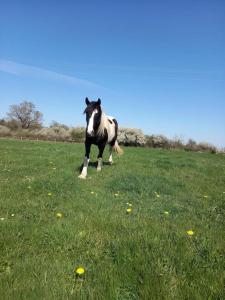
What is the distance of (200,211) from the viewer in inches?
261

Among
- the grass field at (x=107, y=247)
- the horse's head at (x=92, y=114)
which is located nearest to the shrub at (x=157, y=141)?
the horse's head at (x=92, y=114)

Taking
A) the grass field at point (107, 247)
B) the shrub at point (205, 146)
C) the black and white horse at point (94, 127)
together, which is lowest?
the grass field at point (107, 247)

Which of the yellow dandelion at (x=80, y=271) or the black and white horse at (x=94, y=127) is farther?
the black and white horse at (x=94, y=127)

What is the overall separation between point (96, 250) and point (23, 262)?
100 cm

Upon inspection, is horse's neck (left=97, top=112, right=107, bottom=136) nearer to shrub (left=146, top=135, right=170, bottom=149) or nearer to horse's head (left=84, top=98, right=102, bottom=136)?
horse's head (left=84, top=98, right=102, bottom=136)

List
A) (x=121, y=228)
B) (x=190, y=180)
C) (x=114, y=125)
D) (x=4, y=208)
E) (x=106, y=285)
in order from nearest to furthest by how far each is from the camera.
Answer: (x=106, y=285)
(x=121, y=228)
(x=4, y=208)
(x=190, y=180)
(x=114, y=125)

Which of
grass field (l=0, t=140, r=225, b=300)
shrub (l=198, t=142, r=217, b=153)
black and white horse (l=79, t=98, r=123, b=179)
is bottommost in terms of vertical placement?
grass field (l=0, t=140, r=225, b=300)

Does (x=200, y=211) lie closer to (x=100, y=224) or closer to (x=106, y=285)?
(x=100, y=224)

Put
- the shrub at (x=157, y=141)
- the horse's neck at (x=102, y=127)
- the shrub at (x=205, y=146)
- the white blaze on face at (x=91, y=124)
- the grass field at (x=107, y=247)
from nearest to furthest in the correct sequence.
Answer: the grass field at (x=107, y=247) < the white blaze on face at (x=91, y=124) < the horse's neck at (x=102, y=127) < the shrub at (x=205, y=146) < the shrub at (x=157, y=141)

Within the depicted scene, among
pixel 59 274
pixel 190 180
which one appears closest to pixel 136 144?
pixel 190 180

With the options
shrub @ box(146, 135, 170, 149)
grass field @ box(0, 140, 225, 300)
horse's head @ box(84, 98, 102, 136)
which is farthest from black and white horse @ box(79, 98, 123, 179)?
shrub @ box(146, 135, 170, 149)

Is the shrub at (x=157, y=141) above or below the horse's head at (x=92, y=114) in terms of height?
below

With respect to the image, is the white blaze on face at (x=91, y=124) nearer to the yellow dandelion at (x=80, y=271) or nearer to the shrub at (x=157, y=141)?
the yellow dandelion at (x=80, y=271)

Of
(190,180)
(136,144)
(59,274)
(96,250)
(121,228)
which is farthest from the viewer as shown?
(136,144)
